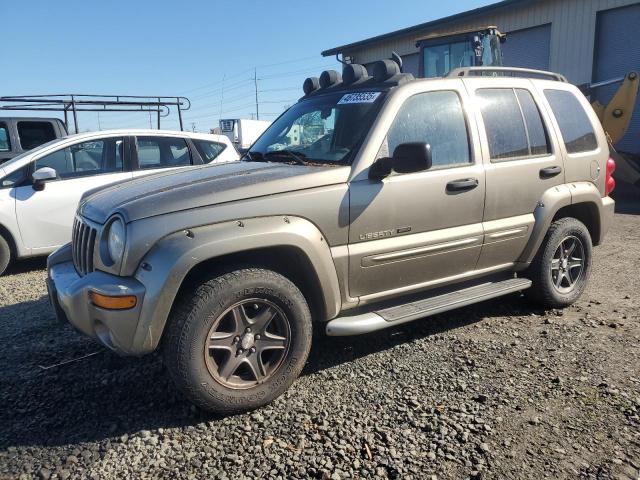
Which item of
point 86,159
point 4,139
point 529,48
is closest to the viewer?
point 86,159

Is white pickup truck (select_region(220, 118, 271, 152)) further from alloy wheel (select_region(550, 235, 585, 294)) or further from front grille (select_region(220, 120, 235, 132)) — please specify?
alloy wheel (select_region(550, 235, 585, 294))

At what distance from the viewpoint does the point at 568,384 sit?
3.25m

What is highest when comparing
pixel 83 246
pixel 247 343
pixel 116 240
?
pixel 116 240

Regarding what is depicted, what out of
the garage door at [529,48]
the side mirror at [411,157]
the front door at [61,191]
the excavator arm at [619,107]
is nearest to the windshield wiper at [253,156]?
the side mirror at [411,157]

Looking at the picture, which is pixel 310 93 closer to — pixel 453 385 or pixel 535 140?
pixel 535 140

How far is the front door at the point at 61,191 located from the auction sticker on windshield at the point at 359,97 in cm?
335

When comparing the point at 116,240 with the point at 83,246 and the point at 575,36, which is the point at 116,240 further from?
the point at 575,36

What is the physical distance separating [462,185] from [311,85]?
1575 millimetres

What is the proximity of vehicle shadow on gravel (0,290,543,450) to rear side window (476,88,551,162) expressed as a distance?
55.2 inches

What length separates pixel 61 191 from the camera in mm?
6352

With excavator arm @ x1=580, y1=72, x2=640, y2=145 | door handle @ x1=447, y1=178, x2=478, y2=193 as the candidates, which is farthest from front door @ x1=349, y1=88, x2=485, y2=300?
excavator arm @ x1=580, y1=72, x2=640, y2=145

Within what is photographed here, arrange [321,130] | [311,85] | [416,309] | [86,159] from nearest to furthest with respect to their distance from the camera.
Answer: [416,309]
[321,130]
[311,85]
[86,159]

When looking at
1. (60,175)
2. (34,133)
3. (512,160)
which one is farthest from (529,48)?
(60,175)

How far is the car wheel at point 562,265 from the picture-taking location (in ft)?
14.3
